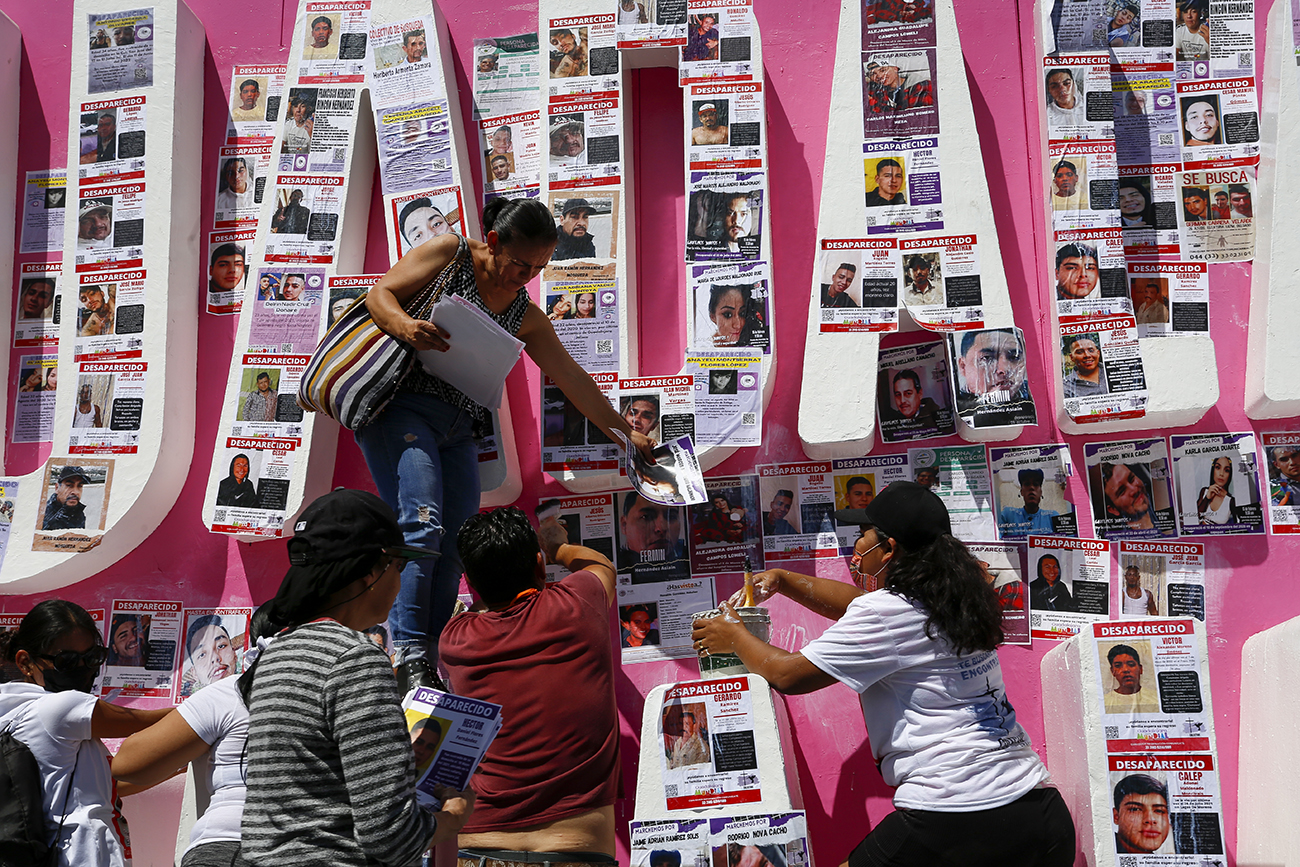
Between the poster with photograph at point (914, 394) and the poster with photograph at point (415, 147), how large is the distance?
178cm

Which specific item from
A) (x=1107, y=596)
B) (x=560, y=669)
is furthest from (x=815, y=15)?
(x=560, y=669)

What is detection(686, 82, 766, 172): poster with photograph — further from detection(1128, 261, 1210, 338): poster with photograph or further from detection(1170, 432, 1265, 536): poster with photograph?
detection(1170, 432, 1265, 536): poster with photograph

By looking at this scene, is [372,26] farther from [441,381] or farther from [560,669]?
[560,669]

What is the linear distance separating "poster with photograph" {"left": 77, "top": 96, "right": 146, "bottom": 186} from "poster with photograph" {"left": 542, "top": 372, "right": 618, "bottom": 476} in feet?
6.39

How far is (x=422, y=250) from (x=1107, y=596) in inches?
Answer: 101

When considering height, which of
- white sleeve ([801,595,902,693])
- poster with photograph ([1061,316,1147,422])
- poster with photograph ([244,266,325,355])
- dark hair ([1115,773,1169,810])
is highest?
poster with photograph ([244,266,325,355])

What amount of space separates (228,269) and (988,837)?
3436 mm

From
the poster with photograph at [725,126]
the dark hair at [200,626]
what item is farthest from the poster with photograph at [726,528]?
the dark hair at [200,626]

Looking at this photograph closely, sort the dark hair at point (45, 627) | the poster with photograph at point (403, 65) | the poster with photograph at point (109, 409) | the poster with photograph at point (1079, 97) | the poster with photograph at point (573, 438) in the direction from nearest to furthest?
1. the dark hair at point (45, 627)
2. the poster with photograph at point (573, 438)
3. the poster with photograph at point (1079, 97)
4. the poster with photograph at point (109, 409)
5. the poster with photograph at point (403, 65)

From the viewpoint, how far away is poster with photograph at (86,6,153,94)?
4215 millimetres

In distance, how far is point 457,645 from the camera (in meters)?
2.83

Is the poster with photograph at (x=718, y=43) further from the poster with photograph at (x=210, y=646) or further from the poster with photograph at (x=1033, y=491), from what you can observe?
the poster with photograph at (x=210, y=646)

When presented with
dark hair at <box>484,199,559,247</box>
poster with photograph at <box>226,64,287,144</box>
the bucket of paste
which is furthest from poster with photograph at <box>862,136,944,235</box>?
poster with photograph at <box>226,64,287,144</box>

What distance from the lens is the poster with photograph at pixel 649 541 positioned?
3.74 meters
